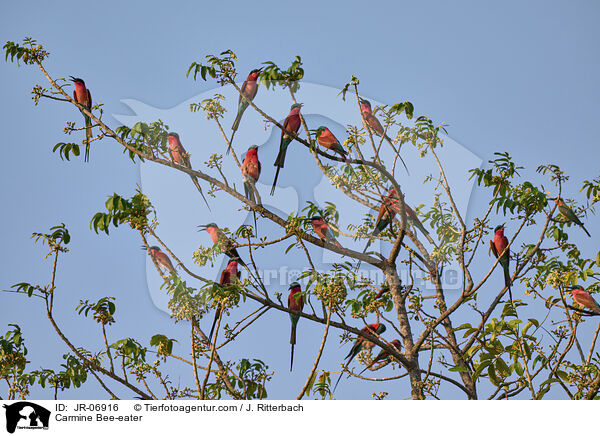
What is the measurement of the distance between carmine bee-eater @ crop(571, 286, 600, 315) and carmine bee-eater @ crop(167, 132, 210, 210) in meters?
1.87

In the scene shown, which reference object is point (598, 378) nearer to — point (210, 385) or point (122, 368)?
point (210, 385)

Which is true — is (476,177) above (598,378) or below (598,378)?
above

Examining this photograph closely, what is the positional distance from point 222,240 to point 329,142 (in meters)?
0.66

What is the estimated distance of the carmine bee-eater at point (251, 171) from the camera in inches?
105

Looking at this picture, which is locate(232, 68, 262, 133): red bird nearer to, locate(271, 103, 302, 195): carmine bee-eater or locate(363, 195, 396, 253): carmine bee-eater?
locate(271, 103, 302, 195): carmine bee-eater

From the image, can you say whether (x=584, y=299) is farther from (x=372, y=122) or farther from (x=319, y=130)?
(x=319, y=130)

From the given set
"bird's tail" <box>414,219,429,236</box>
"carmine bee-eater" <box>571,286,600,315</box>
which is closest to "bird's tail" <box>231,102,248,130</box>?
"bird's tail" <box>414,219,429,236</box>

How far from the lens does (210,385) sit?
8.31 ft

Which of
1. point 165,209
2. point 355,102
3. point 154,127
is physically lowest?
point 165,209

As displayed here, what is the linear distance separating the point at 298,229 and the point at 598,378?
1.47 metres

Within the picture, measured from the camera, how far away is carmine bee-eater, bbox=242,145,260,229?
2.67m
